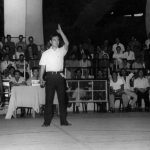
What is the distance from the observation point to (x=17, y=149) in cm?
749

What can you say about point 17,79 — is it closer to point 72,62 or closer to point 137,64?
point 72,62

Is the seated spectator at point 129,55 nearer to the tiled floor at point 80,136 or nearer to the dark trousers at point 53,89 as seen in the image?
→ the tiled floor at point 80,136

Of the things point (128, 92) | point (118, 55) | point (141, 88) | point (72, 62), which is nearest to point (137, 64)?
point (118, 55)

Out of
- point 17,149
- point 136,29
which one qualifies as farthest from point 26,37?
point 136,29

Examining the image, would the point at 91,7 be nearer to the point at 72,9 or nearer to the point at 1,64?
the point at 72,9

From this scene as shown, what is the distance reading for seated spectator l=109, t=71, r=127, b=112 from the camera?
16.2 meters

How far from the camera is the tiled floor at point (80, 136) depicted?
7.74 m

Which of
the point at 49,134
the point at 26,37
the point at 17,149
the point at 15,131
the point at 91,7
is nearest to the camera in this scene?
the point at 17,149

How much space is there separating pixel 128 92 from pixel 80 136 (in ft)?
25.3

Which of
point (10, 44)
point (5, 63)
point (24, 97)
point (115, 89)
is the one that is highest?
point (10, 44)

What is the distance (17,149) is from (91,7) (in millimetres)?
24420

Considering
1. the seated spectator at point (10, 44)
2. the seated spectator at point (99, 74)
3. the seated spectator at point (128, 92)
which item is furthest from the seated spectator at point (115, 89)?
the seated spectator at point (10, 44)

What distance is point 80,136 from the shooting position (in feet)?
29.6

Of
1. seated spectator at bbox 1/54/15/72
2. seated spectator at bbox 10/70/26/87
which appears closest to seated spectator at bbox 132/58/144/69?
seated spectator at bbox 1/54/15/72
